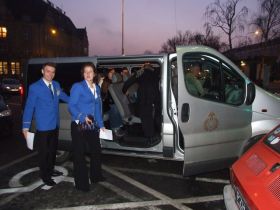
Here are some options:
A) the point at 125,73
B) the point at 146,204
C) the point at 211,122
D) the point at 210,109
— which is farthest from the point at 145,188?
the point at 125,73

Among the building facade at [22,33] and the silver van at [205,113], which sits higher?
the building facade at [22,33]

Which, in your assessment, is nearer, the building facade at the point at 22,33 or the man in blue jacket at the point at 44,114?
the man in blue jacket at the point at 44,114

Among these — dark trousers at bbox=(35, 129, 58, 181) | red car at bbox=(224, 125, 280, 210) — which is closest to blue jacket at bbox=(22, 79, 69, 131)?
dark trousers at bbox=(35, 129, 58, 181)

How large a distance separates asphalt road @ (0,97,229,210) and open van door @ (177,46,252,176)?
49 centimetres

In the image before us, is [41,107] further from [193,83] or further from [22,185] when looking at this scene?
[193,83]

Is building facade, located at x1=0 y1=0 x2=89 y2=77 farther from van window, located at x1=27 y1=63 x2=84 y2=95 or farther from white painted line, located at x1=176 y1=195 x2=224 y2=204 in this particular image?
white painted line, located at x1=176 y1=195 x2=224 y2=204

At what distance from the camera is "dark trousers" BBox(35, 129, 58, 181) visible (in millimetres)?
5098

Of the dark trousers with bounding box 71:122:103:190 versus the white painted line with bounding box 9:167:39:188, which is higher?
the dark trousers with bounding box 71:122:103:190

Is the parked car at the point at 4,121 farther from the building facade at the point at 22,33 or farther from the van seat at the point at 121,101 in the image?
the building facade at the point at 22,33

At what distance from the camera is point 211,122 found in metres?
4.87

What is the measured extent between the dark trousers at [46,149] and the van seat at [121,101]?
163 cm

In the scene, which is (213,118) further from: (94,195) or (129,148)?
(94,195)

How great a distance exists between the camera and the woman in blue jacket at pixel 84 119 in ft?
15.8

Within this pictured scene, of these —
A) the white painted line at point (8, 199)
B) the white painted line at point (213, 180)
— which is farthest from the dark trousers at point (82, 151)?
the white painted line at point (213, 180)
